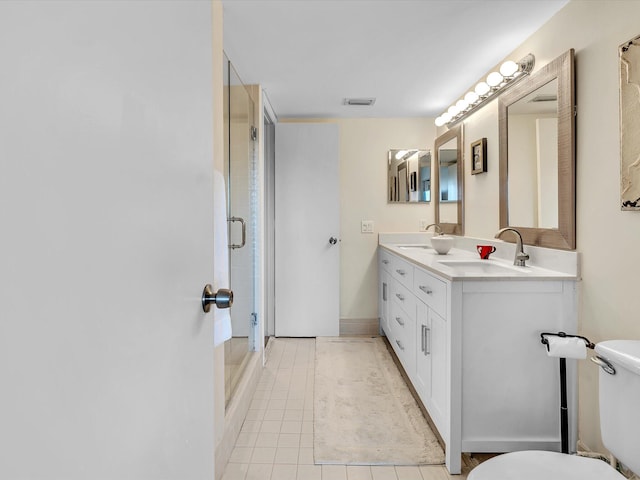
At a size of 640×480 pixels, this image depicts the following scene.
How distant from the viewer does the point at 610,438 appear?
129cm

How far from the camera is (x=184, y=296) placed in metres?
0.70

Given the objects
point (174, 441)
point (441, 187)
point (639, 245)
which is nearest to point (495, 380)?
point (639, 245)

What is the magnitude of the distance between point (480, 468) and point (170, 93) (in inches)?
55.0

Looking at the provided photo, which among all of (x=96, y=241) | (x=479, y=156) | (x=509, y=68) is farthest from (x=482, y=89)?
(x=96, y=241)

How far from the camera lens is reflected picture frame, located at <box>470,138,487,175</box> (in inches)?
115

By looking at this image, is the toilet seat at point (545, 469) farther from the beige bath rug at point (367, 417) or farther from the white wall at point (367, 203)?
the white wall at point (367, 203)

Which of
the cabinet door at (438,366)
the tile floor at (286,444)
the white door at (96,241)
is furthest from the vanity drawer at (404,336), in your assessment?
the white door at (96,241)

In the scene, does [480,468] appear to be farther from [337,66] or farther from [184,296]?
[337,66]

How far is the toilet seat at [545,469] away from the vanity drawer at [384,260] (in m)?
2.16

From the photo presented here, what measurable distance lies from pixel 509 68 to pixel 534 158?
601mm

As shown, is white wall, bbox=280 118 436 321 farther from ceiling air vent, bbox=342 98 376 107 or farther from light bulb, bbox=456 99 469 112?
light bulb, bbox=456 99 469 112

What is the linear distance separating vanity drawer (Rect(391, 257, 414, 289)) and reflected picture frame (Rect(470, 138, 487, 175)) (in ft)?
2.89

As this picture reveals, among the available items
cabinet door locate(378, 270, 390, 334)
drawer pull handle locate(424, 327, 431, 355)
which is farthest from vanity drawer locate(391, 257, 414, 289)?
drawer pull handle locate(424, 327, 431, 355)

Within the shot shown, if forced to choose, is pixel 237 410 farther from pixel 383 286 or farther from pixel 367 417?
pixel 383 286
